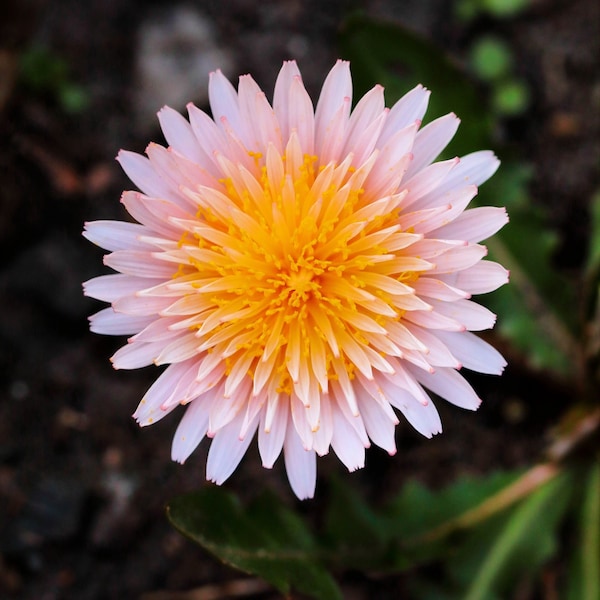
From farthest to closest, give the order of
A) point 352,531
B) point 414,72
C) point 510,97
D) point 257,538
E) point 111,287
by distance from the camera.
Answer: point 510,97
point 414,72
point 352,531
point 257,538
point 111,287

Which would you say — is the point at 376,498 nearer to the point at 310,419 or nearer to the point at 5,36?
the point at 310,419

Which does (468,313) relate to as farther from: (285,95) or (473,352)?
(285,95)

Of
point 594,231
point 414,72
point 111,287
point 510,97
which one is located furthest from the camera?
point 510,97

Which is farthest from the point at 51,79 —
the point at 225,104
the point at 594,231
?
the point at 594,231

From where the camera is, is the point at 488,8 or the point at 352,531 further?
the point at 488,8

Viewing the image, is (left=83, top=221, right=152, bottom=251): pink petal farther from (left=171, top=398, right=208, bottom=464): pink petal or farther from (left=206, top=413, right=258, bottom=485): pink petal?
(left=206, top=413, right=258, bottom=485): pink petal

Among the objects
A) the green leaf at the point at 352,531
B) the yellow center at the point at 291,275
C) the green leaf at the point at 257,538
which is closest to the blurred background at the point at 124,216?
the green leaf at the point at 352,531

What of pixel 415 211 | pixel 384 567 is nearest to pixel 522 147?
pixel 415 211
